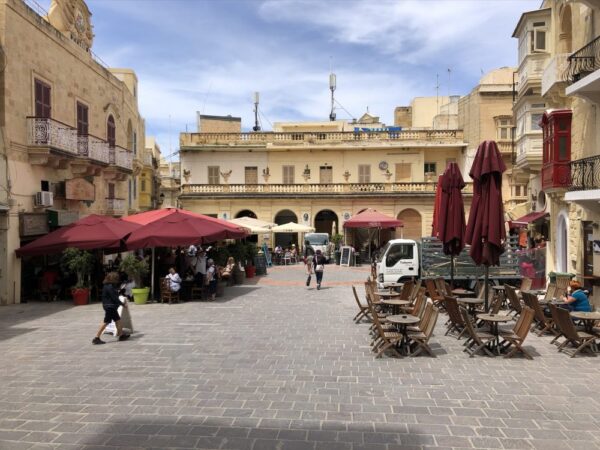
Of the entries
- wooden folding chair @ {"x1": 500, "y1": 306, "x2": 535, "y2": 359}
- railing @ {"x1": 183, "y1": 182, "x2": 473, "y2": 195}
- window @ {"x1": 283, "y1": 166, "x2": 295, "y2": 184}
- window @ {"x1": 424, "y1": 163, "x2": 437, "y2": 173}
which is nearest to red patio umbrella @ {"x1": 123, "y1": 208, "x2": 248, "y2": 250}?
wooden folding chair @ {"x1": 500, "y1": 306, "x2": 535, "y2": 359}

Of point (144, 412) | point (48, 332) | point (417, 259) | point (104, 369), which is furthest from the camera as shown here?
point (417, 259)

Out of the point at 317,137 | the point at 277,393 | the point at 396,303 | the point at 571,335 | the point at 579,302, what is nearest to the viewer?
the point at 277,393

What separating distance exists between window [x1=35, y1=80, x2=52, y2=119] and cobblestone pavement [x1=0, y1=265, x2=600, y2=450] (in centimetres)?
824

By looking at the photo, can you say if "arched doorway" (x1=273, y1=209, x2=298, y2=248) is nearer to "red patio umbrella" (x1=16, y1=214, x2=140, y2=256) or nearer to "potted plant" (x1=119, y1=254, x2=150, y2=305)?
"red patio umbrella" (x1=16, y1=214, x2=140, y2=256)

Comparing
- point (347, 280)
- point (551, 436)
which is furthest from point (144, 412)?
point (347, 280)

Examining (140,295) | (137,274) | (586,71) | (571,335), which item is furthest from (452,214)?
(137,274)

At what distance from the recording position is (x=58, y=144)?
15852 millimetres

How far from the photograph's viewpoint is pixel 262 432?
5309mm

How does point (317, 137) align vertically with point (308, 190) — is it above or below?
above

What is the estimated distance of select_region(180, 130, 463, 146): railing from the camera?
1332 inches

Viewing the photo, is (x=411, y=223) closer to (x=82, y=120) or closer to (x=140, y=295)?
(x=82, y=120)

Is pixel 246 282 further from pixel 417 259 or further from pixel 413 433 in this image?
pixel 413 433

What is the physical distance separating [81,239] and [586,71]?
1500 centimetres

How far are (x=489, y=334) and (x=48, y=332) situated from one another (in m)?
9.08
